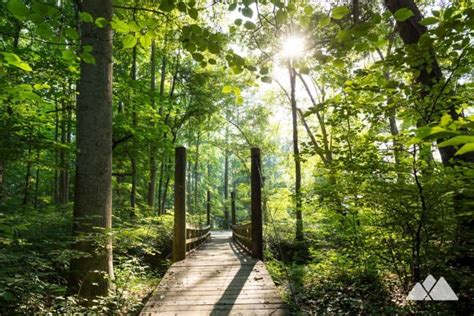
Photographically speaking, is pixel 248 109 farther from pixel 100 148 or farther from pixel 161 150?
pixel 100 148

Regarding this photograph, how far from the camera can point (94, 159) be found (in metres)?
3.53

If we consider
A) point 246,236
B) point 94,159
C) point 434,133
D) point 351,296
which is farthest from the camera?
point 246,236

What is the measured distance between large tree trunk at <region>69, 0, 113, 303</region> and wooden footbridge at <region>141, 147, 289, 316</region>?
0.74 meters

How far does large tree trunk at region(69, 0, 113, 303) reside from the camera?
11.2ft

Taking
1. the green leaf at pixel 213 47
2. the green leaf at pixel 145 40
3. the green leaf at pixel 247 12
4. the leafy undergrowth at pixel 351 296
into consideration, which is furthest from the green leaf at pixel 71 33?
the leafy undergrowth at pixel 351 296

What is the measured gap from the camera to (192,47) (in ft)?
5.50

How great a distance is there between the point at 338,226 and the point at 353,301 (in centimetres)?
175

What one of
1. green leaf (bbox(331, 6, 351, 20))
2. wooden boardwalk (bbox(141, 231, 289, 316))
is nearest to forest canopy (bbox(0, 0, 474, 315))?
green leaf (bbox(331, 6, 351, 20))

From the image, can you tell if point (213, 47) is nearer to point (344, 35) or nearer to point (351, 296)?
point (344, 35)

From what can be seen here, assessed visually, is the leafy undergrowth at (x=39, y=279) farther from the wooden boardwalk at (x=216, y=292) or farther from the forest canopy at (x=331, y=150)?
the wooden boardwalk at (x=216, y=292)

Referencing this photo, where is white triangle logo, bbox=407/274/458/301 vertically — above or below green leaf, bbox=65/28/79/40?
below

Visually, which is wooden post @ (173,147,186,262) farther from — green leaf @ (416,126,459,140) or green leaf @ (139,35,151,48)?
green leaf @ (416,126,459,140)

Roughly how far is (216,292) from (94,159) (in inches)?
84.0

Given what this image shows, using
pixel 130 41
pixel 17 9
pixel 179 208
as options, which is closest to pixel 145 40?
pixel 130 41
